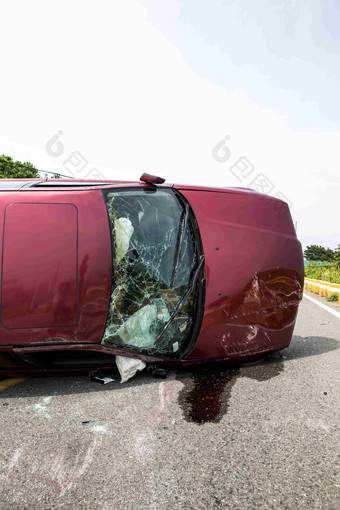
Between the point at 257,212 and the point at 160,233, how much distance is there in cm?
85

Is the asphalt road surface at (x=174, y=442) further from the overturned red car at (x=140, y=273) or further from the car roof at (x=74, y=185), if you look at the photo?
the car roof at (x=74, y=185)

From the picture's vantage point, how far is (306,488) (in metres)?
1.59

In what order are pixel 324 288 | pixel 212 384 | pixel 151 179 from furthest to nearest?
pixel 324 288 → pixel 151 179 → pixel 212 384

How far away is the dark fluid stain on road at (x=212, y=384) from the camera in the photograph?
2404mm

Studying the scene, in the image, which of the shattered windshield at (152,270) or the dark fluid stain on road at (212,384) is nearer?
the dark fluid stain on road at (212,384)

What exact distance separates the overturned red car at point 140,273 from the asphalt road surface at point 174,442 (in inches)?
11.9

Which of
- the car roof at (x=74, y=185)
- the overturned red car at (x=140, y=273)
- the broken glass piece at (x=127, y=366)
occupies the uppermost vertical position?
the car roof at (x=74, y=185)

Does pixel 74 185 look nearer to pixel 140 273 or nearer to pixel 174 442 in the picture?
pixel 140 273

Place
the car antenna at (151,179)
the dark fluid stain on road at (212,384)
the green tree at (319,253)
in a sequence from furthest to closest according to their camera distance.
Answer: the green tree at (319,253) → the car antenna at (151,179) → the dark fluid stain on road at (212,384)

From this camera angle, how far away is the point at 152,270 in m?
3.12

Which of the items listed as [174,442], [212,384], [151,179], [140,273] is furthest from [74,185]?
[174,442]

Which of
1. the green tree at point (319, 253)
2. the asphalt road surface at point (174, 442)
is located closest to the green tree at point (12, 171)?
the asphalt road surface at point (174, 442)

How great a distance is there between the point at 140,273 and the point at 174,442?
1.38m

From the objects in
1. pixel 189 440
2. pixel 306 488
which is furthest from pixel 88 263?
pixel 306 488
